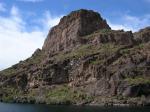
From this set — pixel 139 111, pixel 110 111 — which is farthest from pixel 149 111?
pixel 110 111

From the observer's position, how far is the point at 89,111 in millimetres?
197375

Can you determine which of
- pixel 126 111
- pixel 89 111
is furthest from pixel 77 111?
pixel 126 111

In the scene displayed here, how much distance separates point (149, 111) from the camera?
19112 centimetres

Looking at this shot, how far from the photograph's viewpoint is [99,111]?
197 m

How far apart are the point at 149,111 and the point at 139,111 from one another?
15.7 feet

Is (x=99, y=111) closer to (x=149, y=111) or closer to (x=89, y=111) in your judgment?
(x=89, y=111)

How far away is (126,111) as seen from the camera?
191 meters

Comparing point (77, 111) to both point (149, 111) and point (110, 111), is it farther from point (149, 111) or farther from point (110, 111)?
point (149, 111)

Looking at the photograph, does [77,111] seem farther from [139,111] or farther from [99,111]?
[139,111]

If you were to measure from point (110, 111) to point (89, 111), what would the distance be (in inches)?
399

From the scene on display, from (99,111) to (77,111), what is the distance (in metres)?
10.8

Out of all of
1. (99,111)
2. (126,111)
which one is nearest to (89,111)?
(99,111)

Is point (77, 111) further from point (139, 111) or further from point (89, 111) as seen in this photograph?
point (139, 111)

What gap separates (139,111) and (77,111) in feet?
99.0
